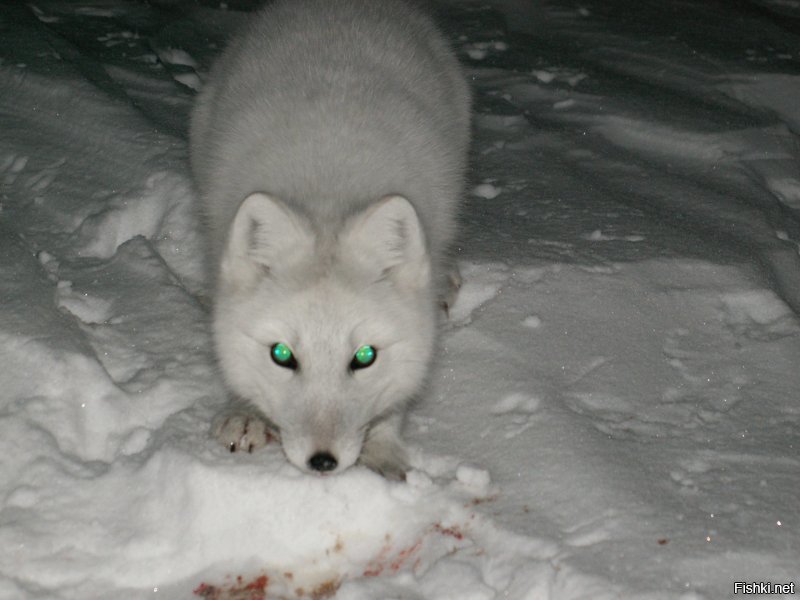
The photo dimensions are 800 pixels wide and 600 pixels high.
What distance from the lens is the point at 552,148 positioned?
5.67m

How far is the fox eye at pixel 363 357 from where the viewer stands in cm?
314

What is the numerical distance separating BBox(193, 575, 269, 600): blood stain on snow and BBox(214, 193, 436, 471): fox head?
41 cm

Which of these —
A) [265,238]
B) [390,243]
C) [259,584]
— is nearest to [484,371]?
[390,243]

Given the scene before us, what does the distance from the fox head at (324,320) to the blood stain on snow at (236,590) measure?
0.41m

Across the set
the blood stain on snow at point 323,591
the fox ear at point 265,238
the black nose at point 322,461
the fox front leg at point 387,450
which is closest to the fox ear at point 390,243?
the fox ear at point 265,238

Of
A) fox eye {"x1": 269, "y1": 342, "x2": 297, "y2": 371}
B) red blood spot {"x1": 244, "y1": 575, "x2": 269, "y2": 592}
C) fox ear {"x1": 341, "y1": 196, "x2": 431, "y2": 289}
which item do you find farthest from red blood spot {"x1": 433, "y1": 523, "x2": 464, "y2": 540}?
fox ear {"x1": 341, "y1": 196, "x2": 431, "y2": 289}

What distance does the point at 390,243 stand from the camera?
3.30m

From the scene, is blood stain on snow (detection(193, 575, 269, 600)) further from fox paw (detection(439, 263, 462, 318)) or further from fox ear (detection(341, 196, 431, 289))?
fox paw (detection(439, 263, 462, 318))

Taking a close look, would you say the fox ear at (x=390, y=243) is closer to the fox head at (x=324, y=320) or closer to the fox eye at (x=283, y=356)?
the fox head at (x=324, y=320)

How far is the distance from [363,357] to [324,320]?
215 mm

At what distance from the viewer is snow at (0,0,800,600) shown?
9.74 feet

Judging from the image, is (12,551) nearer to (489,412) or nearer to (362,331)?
(362,331)

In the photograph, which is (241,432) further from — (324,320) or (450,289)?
(450,289)

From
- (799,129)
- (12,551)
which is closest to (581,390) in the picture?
(12,551)
